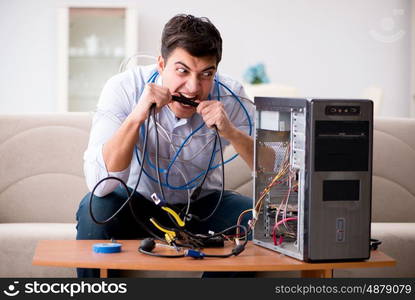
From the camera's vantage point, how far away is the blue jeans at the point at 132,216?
1761 mm

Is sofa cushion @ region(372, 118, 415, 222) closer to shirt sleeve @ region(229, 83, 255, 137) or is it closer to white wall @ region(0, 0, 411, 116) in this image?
shirt sleeve @ region(229, 83, 255, 137)

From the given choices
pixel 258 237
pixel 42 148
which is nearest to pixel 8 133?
pixel 42 148

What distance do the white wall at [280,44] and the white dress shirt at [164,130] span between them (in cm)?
408

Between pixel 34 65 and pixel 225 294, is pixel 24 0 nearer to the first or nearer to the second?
pixel 34 65

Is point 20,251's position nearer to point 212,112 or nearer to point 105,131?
point 105,131

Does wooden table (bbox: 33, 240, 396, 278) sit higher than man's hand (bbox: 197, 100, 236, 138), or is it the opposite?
man's hand (bbox: 197, 100, 236, 138)

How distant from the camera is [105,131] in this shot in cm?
183

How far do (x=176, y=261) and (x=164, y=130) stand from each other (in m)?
0.61

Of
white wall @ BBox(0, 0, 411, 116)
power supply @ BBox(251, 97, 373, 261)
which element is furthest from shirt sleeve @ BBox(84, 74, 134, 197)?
white wall @ BBox(0, 0, 411, 116)

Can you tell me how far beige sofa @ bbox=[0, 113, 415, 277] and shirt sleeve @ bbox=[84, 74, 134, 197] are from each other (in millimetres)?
614

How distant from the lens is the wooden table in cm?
134

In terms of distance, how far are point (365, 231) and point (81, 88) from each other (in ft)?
15.5

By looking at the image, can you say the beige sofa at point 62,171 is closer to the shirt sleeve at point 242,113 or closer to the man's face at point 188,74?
the shirt sleeve at point 242,113

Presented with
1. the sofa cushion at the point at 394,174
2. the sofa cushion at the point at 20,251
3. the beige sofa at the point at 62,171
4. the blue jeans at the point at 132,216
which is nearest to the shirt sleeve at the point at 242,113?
the blue jeans at the point at 132,216
